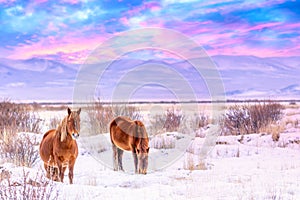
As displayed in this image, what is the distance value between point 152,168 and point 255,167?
2.74m

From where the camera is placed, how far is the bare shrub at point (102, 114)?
16.0m

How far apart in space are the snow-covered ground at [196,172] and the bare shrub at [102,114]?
0.91 metres

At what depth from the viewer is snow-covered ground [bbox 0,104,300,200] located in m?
6.51

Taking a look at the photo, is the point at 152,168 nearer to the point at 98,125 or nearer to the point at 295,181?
the point at 295,181

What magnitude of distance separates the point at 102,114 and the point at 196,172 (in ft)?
25.7

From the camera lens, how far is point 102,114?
1631cm

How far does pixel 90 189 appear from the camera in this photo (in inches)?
263

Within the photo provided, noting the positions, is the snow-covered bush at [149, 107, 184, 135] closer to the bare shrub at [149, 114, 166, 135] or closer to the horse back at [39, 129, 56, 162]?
the bare shrub at [149, 114, 166, 135]

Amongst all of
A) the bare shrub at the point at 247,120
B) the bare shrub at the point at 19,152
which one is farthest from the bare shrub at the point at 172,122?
the bare shrub at the point at 19,152

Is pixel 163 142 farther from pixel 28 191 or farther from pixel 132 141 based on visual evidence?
pixel 28 191

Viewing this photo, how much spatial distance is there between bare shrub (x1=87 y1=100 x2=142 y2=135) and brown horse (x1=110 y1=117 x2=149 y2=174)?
538 centimetres

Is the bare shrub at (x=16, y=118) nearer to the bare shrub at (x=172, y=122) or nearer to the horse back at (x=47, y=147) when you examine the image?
the bare shrub at (x=172, y=122)

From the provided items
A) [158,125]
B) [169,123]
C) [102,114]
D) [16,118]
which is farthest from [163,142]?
[16,118]

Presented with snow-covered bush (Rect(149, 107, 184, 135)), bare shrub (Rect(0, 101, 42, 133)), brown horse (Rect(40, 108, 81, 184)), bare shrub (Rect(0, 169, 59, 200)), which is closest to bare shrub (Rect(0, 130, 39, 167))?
brown horse (Rect(40, 108, 81, 184))
